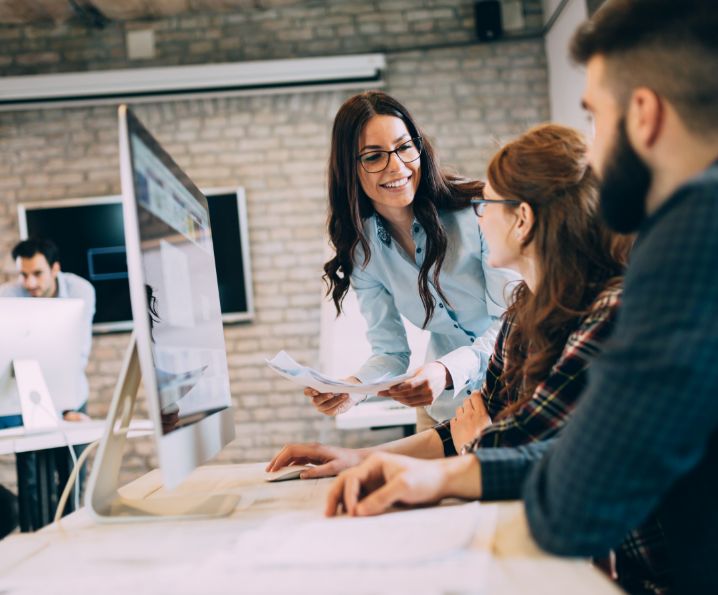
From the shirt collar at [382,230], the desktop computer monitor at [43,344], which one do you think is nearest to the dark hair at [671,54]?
the shirt collar at [382,230]

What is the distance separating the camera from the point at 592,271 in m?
1.11

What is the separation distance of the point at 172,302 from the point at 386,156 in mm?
947

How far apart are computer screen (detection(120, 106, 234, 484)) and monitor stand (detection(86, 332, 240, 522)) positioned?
7cm

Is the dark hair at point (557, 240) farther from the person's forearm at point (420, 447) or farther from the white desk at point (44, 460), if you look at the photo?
the white desk at point (44, 460)

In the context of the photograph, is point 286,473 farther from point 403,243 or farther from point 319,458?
point 403,243

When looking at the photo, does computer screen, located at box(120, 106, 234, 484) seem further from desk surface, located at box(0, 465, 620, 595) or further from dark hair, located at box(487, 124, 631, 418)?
dark hair, located at box(487, 124, 631, 418)

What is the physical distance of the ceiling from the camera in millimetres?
4148

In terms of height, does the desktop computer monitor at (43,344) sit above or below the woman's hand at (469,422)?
above

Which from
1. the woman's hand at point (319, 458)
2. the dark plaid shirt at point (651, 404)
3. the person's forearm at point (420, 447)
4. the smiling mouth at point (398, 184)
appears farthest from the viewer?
the smiling mouth at point (398, 184)

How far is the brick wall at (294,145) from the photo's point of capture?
4242 millimetres

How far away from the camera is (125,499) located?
43.0 inches

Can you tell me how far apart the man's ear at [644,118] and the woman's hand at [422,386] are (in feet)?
2.59

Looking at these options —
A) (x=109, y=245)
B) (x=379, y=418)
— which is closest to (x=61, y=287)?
(x=109, y=245)

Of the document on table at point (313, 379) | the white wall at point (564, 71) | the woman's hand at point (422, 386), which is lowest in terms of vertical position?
the woman's hand at point (422, 386)
